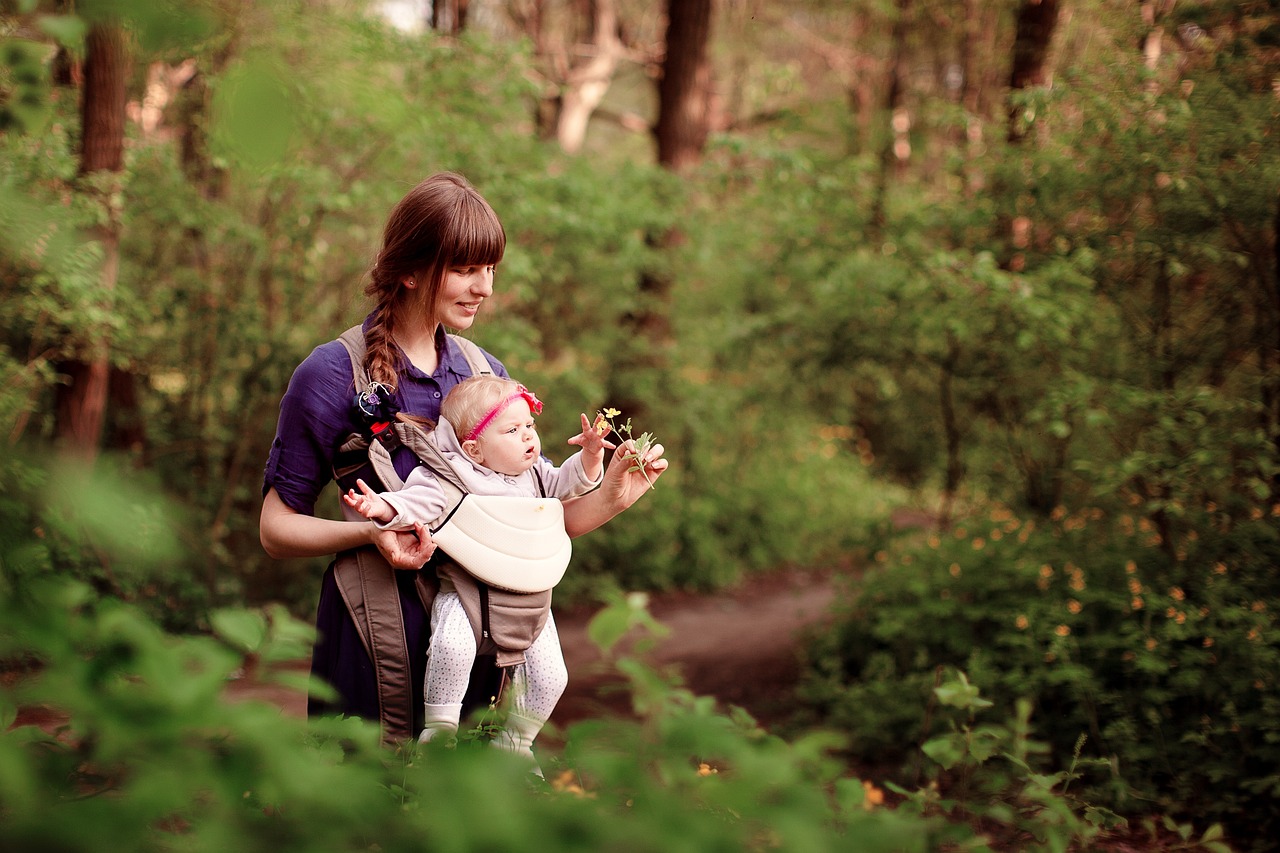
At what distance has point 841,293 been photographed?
6.80 m

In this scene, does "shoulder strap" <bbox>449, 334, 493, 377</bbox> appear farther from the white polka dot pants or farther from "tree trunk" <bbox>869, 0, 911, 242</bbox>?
"tree trunk" <bbox>869, 0, 911, 242</bbox>

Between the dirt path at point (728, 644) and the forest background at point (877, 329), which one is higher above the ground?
the forest background at point (877, 329)

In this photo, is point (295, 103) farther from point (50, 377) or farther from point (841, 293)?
point (841, 293)

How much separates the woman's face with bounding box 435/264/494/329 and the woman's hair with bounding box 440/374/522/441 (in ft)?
0.54

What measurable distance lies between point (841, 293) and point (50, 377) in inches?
197

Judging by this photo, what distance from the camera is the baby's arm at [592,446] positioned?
2.39 meters

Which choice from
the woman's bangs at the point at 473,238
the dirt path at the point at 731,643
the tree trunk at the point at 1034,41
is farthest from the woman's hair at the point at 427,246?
the tree trunk at the point at 1034,41

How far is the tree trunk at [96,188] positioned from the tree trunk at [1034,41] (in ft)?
20.1

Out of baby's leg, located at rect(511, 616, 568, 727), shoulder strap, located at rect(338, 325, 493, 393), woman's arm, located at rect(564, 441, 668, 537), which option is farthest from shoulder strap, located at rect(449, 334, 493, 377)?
baby's leg, located at rect(511, 616, 568, 727)

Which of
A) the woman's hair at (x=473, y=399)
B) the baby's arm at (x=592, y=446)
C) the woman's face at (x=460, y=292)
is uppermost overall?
the woman's face at (x=460, y=292)

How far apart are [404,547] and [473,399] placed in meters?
0.39

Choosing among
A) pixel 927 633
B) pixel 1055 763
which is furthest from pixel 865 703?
pixel 1055 763

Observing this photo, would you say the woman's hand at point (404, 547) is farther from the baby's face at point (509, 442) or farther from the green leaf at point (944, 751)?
the green leaf at point (944, 751)

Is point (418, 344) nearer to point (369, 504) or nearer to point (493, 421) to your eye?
point (493, 421)
